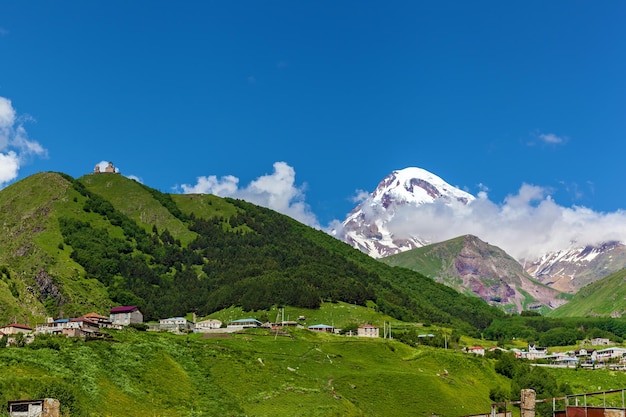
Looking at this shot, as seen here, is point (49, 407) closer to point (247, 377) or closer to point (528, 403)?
point (528, 403)

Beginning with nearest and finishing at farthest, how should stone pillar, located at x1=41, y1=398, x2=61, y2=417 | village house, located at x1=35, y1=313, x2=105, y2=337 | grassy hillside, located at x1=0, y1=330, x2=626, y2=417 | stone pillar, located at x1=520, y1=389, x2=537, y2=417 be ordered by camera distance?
stone pillar, located at x1=520, y1=389, x2=537, y2=417 < stone pillar, located at x1=41, y1=398, x2=61, y2=417 < grassy hillside, located at x1=0, y1=330, x2=626, y2=417 < village house, located at x1=35, y1=313, x2=105, y2=337

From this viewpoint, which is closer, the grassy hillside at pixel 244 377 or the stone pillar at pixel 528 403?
the stone pillar at pixel 528 403

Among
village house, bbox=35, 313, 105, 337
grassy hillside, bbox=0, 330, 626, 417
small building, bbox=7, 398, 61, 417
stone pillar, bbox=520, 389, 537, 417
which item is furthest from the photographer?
village house, bbox=35, 313, 105, 337

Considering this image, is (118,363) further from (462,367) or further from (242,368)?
(462,367)

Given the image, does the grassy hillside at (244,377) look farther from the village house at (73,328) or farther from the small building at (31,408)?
the village house at (73,328)

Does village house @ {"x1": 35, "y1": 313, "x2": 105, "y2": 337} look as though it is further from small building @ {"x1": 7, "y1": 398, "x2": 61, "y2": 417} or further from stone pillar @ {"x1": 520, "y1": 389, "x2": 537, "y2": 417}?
stone pillar @ {"x1": 520, "y1": 389, "x2": 537, "y2": 417}

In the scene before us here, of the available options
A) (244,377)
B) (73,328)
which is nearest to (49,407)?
(244,377)

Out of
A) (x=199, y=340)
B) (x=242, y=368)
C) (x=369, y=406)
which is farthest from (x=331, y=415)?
(x=199, y=340)

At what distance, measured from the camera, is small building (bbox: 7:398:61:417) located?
61.2m

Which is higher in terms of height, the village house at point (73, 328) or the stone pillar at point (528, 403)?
the village house at point (73, 328)

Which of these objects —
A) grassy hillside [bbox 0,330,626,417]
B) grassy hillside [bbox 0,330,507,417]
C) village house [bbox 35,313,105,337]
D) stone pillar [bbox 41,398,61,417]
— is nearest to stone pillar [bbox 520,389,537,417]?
stone pillar [bbox 41,398,61,417]

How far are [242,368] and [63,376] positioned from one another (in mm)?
41462

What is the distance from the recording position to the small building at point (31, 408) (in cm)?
6116

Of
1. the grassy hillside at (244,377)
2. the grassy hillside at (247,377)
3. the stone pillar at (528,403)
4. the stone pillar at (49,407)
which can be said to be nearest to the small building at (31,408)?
the stone pillar at (49,407)
